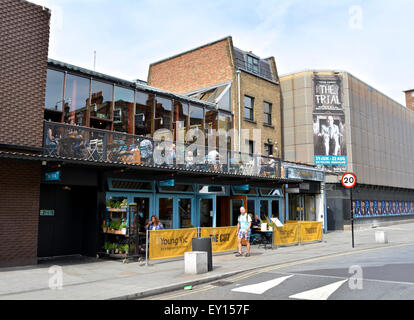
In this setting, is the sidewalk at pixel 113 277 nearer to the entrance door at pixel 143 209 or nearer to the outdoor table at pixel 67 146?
the entrance door at pixel 143 209

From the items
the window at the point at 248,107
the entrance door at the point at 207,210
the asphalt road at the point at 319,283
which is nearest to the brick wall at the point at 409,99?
the window at the point at 248,107

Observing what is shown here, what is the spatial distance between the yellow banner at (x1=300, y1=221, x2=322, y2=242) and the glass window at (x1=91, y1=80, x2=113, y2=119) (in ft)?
34.4

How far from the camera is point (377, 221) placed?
112 feet

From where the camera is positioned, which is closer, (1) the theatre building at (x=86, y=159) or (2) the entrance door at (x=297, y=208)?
(1) the theatre building at (x=86, y=159)

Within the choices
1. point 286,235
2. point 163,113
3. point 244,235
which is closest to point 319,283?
point 244,235

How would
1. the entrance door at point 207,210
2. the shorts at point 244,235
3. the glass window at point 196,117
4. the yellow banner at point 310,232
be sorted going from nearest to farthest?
the shorts at point 244,235 → the entrance door at point 207,210 → the yellow banner at point 310,232 → the glass window at point 196,117

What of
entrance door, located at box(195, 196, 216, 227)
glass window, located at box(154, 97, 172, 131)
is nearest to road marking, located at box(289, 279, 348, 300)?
entrance door, located at box(195, 196, 216, 227)

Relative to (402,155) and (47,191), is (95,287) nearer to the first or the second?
(47,191)

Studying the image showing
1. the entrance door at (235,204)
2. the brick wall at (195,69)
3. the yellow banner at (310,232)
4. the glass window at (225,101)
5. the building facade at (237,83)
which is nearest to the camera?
the yellow banner at (310,232)

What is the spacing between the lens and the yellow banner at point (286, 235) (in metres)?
16.8

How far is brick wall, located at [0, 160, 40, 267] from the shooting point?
37.0 feet

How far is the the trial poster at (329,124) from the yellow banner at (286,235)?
42.9 feet

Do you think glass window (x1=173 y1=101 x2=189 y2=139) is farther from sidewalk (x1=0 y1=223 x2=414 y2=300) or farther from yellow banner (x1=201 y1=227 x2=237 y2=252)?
sidewalk (x1=0 y1=223 x2=414 y2=300)
